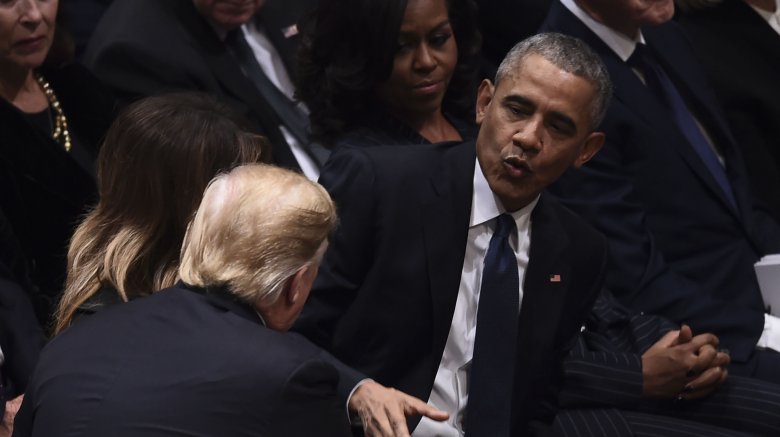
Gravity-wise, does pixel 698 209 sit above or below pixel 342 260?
below

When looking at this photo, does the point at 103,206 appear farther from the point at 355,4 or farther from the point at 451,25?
the point at 451,25

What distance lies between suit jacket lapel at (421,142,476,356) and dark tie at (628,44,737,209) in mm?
1005

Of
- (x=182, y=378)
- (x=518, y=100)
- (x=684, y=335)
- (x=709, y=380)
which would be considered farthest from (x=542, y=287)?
(x=182, y=378)

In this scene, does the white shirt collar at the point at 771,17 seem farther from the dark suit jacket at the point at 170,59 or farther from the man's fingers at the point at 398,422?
the man's fingers at the point at 398,422

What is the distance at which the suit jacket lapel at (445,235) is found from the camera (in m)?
2.42

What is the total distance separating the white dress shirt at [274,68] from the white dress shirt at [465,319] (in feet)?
2.63

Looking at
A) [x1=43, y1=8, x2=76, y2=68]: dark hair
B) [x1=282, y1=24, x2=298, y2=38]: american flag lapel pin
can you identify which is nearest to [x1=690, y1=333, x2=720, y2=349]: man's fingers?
[x1=282, y1=24, x2=298, y2=38]: american flag lapel pin

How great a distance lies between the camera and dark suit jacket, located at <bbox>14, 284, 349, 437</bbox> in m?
1.70

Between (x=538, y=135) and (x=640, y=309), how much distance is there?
2.61ft

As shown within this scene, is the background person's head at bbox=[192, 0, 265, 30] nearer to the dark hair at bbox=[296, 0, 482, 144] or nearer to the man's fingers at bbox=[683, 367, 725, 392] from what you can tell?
the dark hair at bbox=[296, 0, 482, 144]

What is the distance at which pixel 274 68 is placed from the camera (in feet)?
11.0

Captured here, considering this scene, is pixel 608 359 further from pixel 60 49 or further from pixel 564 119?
pixel 60 49

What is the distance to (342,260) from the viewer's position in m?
2.42

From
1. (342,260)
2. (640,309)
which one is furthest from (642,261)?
(342,260)
